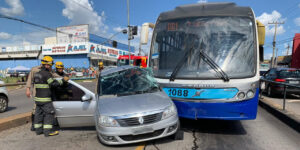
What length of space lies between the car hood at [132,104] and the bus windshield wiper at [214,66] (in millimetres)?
1208

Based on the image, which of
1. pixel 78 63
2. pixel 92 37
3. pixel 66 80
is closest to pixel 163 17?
pixel 66 80

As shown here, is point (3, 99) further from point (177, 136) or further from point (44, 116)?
point (177, 136)

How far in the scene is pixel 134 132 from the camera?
3451 mm

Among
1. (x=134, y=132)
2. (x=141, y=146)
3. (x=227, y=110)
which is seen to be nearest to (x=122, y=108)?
(x=134, y=132)

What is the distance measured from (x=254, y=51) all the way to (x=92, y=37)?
4489 centimetres

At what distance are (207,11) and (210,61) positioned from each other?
1.36m

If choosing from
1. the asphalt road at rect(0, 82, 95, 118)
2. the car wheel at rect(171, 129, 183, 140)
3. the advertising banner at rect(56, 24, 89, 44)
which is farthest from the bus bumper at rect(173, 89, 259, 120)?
the advertising banner at rect(56, 24, 89, 44)

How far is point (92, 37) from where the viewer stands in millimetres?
45562

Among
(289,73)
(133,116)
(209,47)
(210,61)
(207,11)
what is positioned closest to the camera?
(133,116)

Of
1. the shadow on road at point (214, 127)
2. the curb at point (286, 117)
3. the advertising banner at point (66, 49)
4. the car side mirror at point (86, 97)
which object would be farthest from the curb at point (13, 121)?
the advertising banner at point (66, 49)

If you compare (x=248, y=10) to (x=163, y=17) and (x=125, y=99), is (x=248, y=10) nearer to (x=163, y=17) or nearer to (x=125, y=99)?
(x=163, y=17)

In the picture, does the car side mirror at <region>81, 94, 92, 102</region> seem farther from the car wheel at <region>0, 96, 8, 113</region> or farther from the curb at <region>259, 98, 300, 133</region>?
the car wheel at <region>0, 96, 8, 113</region>

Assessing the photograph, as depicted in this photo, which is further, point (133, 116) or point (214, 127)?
point (214, 127)

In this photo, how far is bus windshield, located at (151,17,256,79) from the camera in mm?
4258
